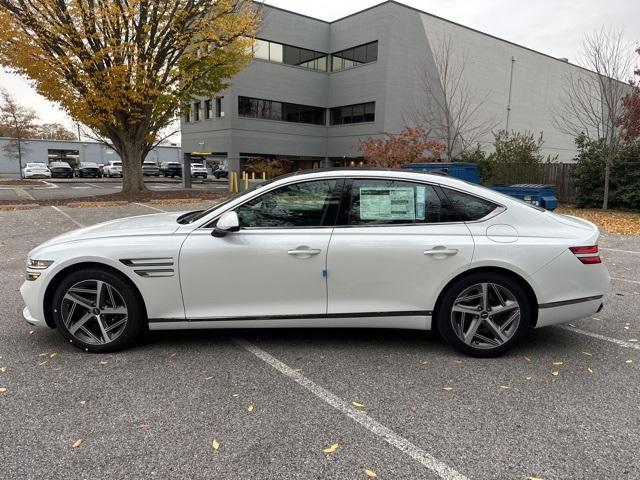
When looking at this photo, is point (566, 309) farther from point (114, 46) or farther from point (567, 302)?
point (114, 46)

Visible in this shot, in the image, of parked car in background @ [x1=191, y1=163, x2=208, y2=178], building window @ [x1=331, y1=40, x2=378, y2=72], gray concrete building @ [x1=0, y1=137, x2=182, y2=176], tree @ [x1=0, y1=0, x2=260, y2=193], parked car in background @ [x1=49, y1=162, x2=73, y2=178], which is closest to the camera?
tree @ [x1=0, y1=0, x2=260, y2=193]

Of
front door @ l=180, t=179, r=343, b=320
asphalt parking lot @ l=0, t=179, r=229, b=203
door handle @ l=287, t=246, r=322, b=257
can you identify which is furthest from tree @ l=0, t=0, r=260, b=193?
door handle @ l=287, t=246, r=322, b=257

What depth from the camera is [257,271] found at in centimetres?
359

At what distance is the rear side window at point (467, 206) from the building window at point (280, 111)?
28267 mm

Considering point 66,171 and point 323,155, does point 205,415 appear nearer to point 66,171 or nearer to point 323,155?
point 323,155

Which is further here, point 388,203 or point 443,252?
point 388,203

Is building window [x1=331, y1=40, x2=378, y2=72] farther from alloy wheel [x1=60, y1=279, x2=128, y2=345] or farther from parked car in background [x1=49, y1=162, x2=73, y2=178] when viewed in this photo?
alloy wheel [x1=60, y1=279, x2=128, y2=345]

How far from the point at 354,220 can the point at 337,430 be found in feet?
5.46

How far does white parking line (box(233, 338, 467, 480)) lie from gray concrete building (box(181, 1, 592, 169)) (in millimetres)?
27004

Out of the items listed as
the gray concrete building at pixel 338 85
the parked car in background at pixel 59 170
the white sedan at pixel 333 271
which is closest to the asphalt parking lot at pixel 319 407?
the white sedan at pixel 333 271

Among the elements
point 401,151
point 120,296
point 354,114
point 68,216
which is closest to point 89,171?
point 354,114

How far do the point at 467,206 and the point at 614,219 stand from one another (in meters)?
13.2

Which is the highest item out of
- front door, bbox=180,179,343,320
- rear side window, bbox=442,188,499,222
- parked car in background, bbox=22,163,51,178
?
parked car in background, bbox=22,163,51,178

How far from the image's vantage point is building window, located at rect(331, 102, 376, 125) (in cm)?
3016
